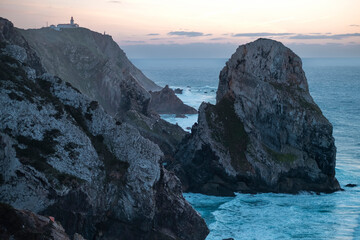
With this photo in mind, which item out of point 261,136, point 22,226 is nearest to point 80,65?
point 261,136

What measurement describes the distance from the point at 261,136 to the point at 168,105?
52158mm

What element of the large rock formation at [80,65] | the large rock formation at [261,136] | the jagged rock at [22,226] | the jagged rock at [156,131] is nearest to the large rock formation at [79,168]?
the jagged rock at [22,226]

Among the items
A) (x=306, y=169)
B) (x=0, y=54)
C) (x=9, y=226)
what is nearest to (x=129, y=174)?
(x=9, y=226)

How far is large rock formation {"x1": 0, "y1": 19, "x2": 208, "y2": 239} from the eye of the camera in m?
23.7

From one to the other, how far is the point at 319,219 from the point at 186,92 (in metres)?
118

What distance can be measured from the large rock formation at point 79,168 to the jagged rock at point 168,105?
6529 centimetres

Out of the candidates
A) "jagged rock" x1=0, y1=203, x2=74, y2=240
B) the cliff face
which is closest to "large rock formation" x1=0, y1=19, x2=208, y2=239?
"jagged rock" x1=0, y1=203, x2=74, y2=240

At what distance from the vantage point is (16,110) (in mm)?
26719

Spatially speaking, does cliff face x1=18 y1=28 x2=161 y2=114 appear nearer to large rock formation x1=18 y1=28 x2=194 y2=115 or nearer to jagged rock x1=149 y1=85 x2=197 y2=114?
large rock formation x1=18 y1=28 x2=194 y2=115

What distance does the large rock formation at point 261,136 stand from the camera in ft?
147

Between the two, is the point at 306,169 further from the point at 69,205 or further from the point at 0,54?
the point at 0,54

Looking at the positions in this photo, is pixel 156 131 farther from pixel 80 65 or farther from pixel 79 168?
pixel 80 65

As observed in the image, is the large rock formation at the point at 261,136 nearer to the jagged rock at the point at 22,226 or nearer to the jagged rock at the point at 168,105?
the jagged rock at the point at 22,226

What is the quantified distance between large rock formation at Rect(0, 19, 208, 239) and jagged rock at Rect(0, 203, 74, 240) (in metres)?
6.47
